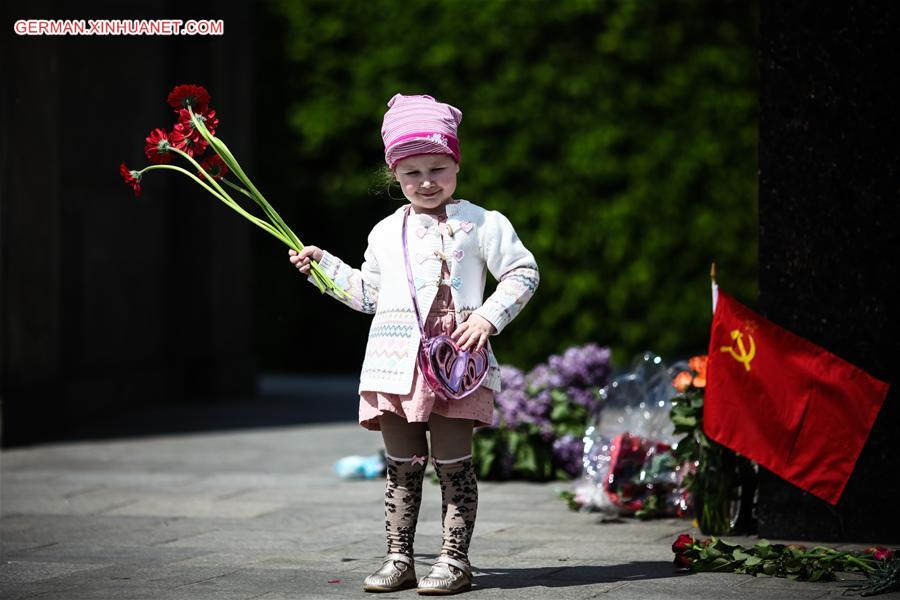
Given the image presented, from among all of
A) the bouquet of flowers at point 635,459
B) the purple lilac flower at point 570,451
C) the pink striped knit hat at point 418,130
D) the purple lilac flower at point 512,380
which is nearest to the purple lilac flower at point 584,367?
the purple lilac flower at point 512,380

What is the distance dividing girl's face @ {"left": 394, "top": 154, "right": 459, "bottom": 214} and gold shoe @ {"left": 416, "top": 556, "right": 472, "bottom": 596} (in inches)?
45.2

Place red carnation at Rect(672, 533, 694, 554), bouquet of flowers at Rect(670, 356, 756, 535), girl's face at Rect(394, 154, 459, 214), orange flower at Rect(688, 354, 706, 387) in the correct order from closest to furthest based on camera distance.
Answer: girl's face at Rect(394, 154, 459, 214) < red carnation at Rect(672, 533, 694, 554) < bouquet of flowers at Rect(670, 356, 756, 535) < orange flower at Rect(688, 354, 706, 387)

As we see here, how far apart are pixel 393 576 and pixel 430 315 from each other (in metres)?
0.84

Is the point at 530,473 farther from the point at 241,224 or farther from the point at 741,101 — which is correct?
the point at 741,101

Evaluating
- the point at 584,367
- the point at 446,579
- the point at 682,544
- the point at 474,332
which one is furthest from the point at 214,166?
the point at 584,367

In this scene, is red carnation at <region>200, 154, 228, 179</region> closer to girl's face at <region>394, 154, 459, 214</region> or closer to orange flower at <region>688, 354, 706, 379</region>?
girl's face at <region>394, 154, 459, 214</region>

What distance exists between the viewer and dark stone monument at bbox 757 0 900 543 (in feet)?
17.3

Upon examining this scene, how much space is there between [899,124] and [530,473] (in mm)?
2813

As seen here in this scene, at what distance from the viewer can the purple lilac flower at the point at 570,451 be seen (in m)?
7.28

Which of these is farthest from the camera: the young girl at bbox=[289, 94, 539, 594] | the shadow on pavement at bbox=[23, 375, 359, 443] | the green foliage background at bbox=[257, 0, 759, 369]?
the green foliage background at bbox=[257, 0, 759, 369]

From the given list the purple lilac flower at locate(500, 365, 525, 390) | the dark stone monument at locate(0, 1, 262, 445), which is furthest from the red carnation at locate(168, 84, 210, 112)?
the dark stone monument at locate(0, 1, 262, 445)

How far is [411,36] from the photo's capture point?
13.5m

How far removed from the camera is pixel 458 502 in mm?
4598

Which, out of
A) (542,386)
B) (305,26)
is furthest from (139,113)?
(542,386)
